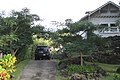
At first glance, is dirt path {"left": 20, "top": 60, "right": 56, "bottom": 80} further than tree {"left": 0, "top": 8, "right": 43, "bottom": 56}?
No

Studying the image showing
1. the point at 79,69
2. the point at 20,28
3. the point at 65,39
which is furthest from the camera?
the point at 20,28

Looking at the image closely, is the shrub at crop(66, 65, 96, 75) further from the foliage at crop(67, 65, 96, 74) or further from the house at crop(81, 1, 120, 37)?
the house at crop(81, 1, 120, 37)

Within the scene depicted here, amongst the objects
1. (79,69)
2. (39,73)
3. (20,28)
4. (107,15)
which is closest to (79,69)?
(79,69)

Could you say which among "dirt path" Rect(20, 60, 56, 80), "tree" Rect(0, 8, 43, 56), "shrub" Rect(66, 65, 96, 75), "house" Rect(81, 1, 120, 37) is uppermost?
"house" Rect(81, 1, 120, 37)

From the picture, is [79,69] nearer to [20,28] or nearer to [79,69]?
[79,69]

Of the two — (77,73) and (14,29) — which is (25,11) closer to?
(14,29)

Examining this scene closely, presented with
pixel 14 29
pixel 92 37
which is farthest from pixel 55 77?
pixel 14 29

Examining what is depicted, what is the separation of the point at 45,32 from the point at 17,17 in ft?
9.24

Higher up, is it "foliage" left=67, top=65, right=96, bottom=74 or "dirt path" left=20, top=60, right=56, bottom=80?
"foliage" left=67, top=65, right=96, bottom=74

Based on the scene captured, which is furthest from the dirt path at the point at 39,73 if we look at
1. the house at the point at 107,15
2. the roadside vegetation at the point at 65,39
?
the house at the point at 107,15

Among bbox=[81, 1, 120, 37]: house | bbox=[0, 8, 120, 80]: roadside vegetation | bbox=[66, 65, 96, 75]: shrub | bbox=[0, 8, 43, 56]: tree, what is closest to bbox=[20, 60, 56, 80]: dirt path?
bbox=[0, 8, 120, 80]: roadside vegetation

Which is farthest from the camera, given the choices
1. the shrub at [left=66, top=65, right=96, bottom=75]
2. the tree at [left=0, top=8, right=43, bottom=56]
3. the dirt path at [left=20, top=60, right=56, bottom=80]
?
the tree at [left=0, top=8, right=43, bottom=56]

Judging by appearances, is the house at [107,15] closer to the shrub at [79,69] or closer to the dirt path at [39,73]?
the dirt path at [39,73]

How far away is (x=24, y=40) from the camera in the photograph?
25.4 metres
